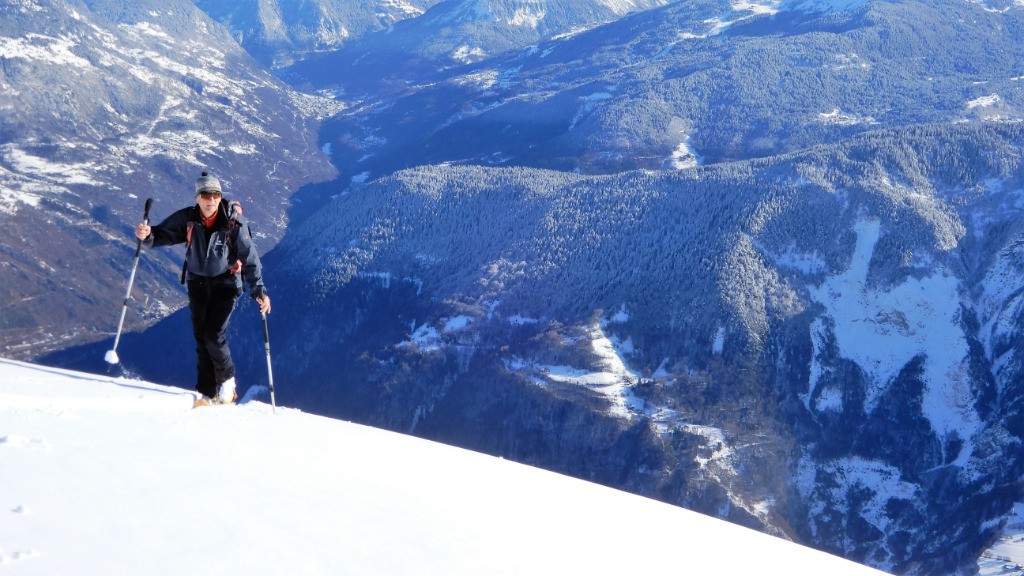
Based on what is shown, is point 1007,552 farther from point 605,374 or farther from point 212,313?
point 212,313

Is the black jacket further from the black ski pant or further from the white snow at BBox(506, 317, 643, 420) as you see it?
the white snow at BBox(506, 317, 643, 420)

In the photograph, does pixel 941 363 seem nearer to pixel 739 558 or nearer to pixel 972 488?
pixel 972 488

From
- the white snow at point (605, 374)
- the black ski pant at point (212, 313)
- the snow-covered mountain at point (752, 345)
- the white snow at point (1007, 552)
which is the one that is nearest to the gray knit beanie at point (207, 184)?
the black ski pant at point (212, 313)

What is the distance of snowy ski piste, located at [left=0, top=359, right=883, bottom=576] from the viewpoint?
1222cm

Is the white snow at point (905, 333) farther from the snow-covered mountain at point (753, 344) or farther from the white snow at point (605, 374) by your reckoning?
the white snow at point (605, 374)

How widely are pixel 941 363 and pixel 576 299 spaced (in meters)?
61.2

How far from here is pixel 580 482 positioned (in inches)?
856

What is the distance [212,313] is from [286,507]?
925 centimetres

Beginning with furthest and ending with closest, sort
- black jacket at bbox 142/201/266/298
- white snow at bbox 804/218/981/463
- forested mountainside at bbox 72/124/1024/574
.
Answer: white snow at bbox 804/218/981/463 < forested mountainside at bbox 72/124/1024/574 < black jacket at bbox 142/201/266/298

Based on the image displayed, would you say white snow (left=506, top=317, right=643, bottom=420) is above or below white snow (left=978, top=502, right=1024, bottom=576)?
above

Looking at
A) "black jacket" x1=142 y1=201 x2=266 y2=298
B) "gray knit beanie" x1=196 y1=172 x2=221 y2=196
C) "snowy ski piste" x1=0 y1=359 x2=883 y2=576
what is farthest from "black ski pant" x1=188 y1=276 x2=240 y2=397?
"gray knit beanie" x1=196 y1=172 x2=221 y2=196

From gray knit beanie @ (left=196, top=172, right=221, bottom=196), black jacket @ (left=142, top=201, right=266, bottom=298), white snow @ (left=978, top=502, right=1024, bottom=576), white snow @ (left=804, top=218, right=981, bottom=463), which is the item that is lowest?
white snow @ (left=978, top=502, right=1024, bottom=576)

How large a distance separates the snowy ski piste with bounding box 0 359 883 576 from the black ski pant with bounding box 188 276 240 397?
1.42 m

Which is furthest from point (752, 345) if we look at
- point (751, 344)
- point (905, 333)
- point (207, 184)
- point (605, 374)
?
point (207, 184)
